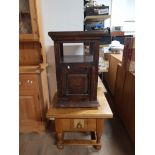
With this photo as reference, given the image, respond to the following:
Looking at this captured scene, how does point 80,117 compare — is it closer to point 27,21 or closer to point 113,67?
point 27,21

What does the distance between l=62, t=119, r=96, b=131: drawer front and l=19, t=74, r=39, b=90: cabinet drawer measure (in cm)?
51

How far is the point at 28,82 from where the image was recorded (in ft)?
5.31

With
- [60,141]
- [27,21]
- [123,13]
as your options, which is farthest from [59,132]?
[123,13]

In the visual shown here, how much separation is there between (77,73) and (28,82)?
2.00 feet

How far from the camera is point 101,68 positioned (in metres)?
2.55

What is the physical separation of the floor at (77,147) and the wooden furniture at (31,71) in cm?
12

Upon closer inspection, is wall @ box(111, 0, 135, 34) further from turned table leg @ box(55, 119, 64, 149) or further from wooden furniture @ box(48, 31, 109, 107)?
turned table leg @ box(55, 119, 64, 149)

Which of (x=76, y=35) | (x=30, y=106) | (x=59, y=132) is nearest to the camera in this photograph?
(x=76, y=35)

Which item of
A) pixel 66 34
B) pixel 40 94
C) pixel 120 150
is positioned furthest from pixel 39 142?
pixel 66 34

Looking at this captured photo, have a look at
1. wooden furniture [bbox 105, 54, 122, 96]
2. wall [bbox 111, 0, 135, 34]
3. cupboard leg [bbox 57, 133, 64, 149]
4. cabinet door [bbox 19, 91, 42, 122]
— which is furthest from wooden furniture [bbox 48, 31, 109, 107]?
wall [bbox 111, 0, 135, 34]
